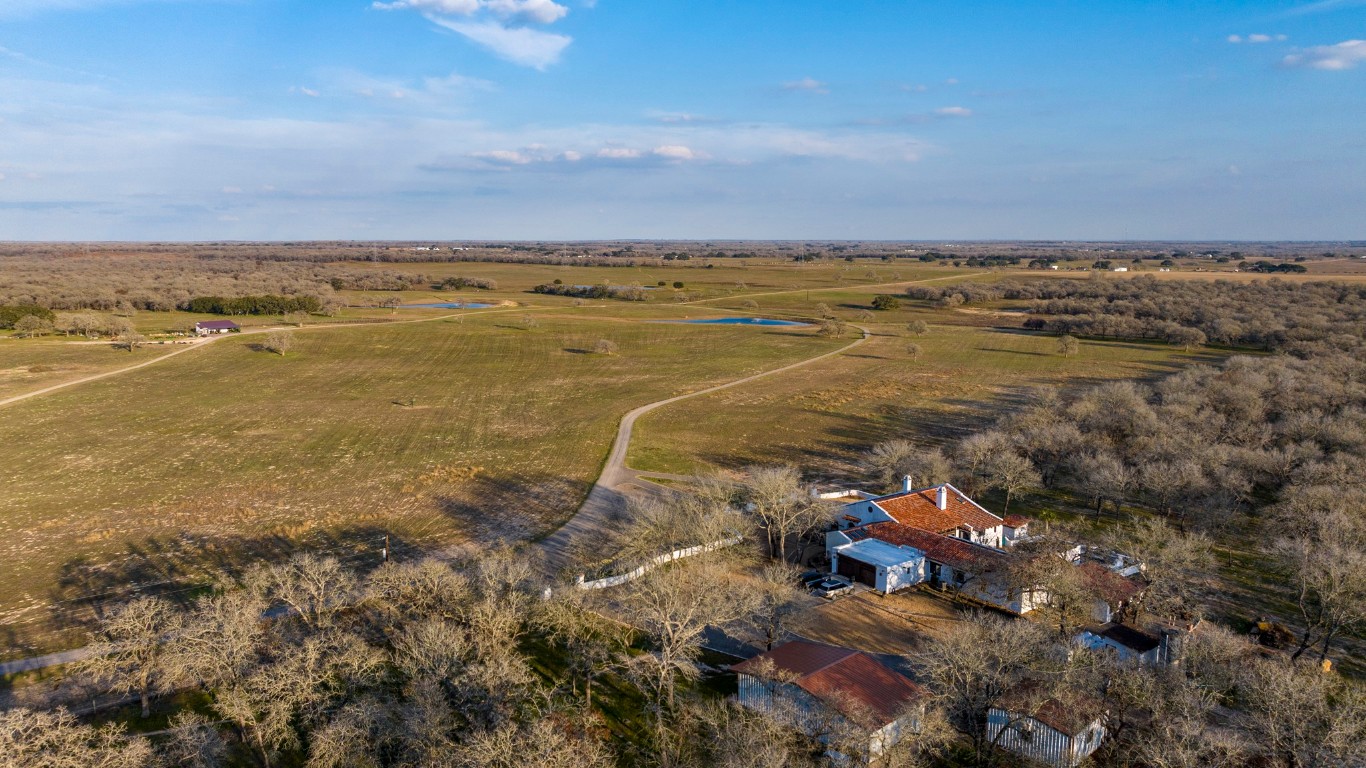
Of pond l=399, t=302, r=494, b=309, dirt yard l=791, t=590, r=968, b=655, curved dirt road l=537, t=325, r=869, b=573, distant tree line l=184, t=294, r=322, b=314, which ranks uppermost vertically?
distant tree line l=184, t=294, r=322, b=314

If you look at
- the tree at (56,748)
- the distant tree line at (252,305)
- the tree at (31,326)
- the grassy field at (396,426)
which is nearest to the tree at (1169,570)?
the grassy field at (396,426)

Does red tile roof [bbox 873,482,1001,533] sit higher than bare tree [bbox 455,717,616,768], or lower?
lower

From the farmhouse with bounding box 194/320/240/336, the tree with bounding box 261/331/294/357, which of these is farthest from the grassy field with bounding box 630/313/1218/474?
the farmhouse with bounding box 194/320/240/336

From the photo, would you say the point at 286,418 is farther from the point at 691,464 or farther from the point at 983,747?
the point at 983,747

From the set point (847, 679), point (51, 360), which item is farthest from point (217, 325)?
point (847, 679)

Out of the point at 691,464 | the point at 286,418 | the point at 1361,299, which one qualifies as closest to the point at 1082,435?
the point at 691,464

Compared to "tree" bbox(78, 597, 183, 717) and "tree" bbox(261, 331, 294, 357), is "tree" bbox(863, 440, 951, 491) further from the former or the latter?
"tree" bbox(261, 331, 294, 357)
